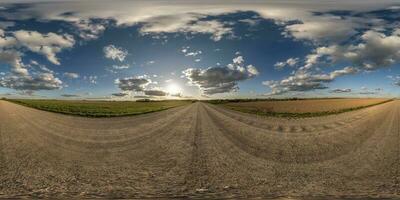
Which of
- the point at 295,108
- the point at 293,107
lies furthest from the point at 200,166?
the point at 293,107

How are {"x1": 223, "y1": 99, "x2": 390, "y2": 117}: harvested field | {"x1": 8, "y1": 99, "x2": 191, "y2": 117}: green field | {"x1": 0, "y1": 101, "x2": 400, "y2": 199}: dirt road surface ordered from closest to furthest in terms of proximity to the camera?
1. {"x1": 0, "y1": 101, "x2": 400, "y2": 199}: dirt road surface
2. {"x1": 223, "y1": 99, "x2": 390, "y2": 117}: harvested field
3. {"x1": 8, "y1": 99, "x2": 191, "y2": 117}: green field

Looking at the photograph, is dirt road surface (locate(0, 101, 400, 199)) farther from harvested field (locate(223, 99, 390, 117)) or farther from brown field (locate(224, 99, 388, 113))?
brown field (locate(224, 99, 388, 113))

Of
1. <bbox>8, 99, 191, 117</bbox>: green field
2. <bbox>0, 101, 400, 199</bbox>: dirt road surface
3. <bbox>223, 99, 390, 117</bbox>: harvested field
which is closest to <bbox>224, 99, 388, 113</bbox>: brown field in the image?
<bbox>223, 99, 390, 117</bbox>: harvested field

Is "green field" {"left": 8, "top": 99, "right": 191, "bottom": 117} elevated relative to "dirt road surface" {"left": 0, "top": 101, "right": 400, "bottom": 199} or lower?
elevated

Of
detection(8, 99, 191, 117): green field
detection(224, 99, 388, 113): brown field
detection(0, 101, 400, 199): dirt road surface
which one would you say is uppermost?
detection(224, 99, 388, 113): brown field

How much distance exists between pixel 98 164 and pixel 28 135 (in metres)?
8.99

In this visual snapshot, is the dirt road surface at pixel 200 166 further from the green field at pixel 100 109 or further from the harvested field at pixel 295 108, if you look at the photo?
the green field at pixel 100 109

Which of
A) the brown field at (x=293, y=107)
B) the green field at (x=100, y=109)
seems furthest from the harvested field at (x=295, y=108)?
the green field at (x=100, y=109)

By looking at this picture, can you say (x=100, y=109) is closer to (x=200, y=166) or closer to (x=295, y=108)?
(x=295, y=108)

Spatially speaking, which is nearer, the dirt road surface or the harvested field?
the dirt road surface

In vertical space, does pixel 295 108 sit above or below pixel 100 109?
above

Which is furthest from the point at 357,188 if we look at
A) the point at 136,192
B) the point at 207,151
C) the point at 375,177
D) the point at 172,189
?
the point at 207,151

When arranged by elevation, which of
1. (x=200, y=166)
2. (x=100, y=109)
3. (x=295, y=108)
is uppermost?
(x=295, y=108)

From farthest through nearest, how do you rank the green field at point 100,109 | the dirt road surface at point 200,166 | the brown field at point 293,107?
the brown field at point 293,107 < the green field at point 100,109 < the dirt road surface at point 200,166
